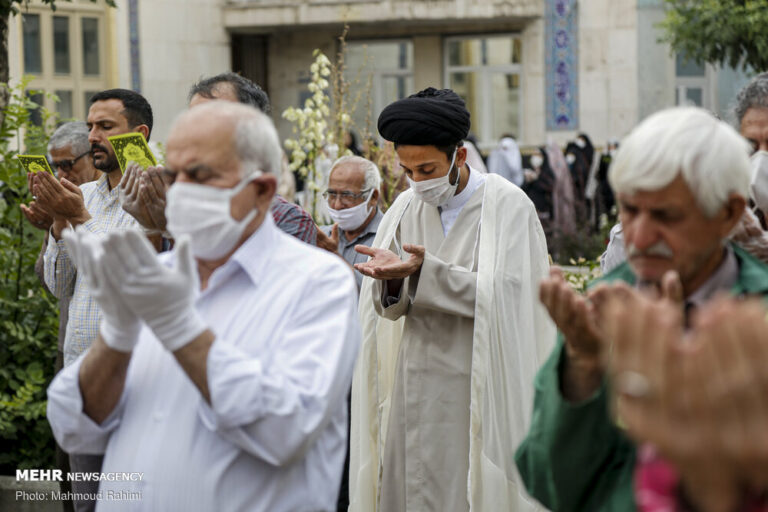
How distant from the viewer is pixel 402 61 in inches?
945

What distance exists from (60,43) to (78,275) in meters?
16.7

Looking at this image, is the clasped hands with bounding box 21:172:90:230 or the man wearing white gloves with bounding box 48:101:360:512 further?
the clasped hands with bounding box 21:172:90:230

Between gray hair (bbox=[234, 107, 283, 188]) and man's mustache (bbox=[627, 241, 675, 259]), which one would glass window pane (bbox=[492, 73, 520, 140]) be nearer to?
gray hair (bbox=[234, 107, 283, 188])

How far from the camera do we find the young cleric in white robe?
430 centimetres

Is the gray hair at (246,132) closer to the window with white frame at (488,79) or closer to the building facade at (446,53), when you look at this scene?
the building facade at (446,53)

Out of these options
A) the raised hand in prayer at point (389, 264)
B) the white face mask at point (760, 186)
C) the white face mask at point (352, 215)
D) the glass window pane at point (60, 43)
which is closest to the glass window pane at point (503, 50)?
the glass window pane at point (60, 43)

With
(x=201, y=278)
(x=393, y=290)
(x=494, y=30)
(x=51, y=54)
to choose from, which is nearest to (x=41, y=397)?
(x=393, y=290)

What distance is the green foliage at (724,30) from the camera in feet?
46.0

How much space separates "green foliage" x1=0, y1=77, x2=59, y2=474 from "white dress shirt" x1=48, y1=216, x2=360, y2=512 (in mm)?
3288

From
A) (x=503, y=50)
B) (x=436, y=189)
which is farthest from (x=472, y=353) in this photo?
(x=503, y=50)

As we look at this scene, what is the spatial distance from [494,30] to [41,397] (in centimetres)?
1853

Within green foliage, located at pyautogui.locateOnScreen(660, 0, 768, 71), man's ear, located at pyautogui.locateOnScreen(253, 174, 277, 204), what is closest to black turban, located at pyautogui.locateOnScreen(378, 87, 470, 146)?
man's ear, located at pyautogui.locateOnScreen(253, 174, 277, 204)

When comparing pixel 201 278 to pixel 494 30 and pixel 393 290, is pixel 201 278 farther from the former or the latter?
pixel 494 30

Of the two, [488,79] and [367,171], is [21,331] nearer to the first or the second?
[367,171]
